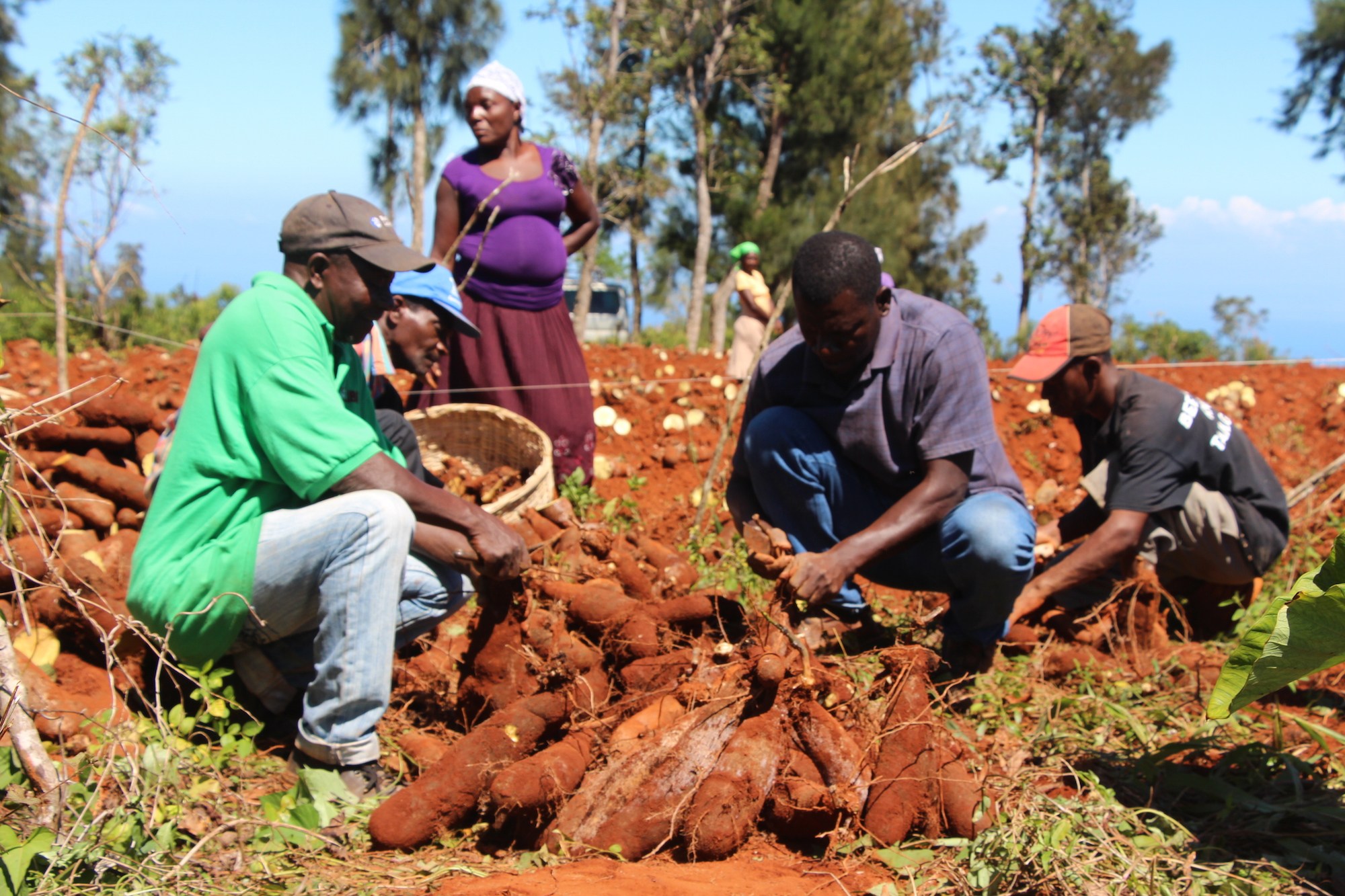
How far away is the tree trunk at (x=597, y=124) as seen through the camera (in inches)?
579

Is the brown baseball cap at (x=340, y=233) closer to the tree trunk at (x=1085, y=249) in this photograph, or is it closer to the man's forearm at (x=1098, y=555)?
the man's forearm at (x=1098, y=555)

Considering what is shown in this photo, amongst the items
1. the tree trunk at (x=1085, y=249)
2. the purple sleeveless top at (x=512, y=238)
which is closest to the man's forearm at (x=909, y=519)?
the purple sleeveless top at (x=512, y=238)

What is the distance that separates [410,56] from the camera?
17953mm

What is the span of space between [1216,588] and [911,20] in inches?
862

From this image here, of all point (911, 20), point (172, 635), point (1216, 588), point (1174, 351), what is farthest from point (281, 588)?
point (911, 20)

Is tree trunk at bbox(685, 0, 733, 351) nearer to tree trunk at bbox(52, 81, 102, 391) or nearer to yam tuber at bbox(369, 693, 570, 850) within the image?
tree trunk at bbox(52, 81, 102, 391)

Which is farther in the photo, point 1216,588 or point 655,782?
point 1216,588

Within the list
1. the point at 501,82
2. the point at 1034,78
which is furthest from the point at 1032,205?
the point at 501,82

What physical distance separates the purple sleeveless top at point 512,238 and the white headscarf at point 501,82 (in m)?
0.29

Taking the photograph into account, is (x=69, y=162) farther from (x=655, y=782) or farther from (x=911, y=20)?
(x=911, y=20)

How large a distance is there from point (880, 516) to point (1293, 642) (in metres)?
1.36

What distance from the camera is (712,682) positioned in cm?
241

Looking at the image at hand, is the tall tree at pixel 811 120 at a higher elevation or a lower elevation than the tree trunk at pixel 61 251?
higher

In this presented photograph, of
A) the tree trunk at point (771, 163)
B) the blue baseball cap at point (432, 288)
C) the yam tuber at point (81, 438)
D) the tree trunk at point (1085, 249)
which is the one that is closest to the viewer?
the blue baseball cap at point (432, 288)
